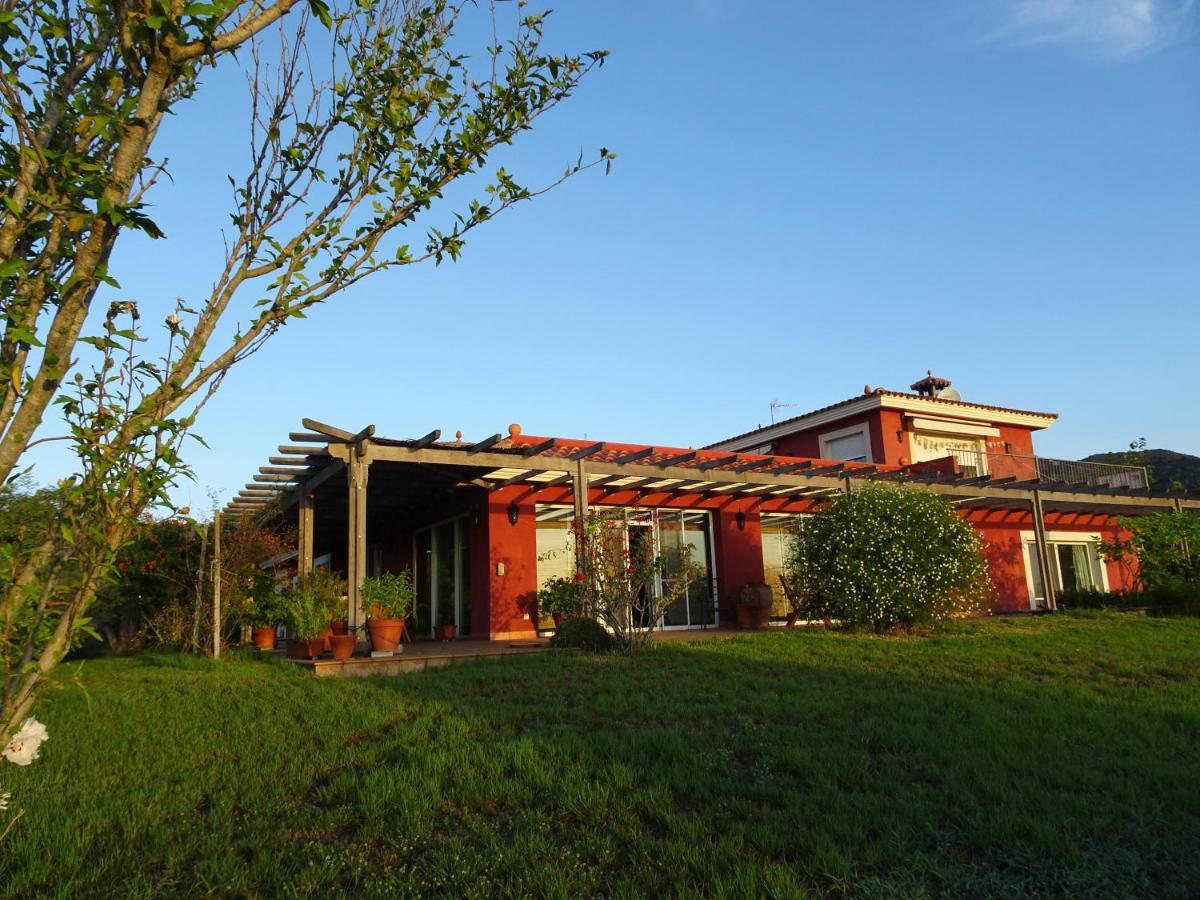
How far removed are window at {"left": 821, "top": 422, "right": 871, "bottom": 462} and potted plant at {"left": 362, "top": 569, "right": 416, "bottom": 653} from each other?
43.3 feet

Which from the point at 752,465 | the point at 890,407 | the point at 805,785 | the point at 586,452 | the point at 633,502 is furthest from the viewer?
the point at 890,407

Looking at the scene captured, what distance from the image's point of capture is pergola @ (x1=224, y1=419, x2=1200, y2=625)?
980 centimetres

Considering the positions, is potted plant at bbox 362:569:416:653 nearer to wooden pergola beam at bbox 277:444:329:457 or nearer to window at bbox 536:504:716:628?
wooden pergola beam at bbox 277:444:329:457

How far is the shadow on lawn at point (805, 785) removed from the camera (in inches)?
139

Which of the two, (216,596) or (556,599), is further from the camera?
(556,599)

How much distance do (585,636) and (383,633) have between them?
Answer: 90.1 inches

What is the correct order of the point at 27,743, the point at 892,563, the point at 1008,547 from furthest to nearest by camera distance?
the point at 1008,547 → the point at 892,563 → the point at 27,743

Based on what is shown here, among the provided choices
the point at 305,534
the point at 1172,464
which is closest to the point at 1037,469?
the point at 305,534

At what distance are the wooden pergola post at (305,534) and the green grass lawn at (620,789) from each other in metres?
3.77

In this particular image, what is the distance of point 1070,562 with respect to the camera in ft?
69.1

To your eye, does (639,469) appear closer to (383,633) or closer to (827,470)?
(827,470)

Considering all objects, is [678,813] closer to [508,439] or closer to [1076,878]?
[1076,878]

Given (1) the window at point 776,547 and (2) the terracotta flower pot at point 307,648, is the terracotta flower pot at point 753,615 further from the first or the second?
(2) the terracotta flower pot at point 307,648

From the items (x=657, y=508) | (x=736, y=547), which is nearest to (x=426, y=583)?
(x=657, y=508)
